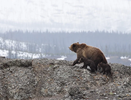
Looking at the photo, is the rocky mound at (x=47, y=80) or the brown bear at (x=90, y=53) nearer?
the rocky mound at (x=47, y=80)

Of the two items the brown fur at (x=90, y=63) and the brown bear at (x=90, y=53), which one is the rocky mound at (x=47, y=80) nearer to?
the brown fur at (x=90, y=63)

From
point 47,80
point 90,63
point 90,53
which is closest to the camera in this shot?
point 47,80

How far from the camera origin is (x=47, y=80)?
16328mm

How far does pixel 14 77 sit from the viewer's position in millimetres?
16797

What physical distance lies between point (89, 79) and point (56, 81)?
8.37 feet

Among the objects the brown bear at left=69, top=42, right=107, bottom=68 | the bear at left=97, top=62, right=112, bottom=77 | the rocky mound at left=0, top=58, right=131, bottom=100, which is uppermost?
the brown bear at left=69, top=42, right=107, bottom=68

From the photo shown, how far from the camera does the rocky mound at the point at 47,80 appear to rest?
48.6 feet

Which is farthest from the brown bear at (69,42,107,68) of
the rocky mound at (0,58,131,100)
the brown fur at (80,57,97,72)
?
the rocky mound at (0,58,131,100)

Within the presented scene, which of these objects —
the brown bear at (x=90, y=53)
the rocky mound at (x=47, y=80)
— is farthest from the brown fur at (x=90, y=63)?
the rocky mound at (x=47, y=80)

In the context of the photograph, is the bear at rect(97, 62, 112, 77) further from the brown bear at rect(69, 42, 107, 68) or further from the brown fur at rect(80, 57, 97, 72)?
the brown fur at rect(80, 57, 97, 72)

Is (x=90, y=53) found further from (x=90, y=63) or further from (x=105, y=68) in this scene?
(x=105, y=68)

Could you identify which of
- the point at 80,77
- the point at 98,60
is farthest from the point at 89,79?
the point at 98,60

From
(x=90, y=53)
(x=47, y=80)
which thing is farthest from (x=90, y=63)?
(x=47, y=80)

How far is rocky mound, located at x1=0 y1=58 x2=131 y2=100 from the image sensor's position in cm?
1483
